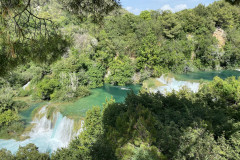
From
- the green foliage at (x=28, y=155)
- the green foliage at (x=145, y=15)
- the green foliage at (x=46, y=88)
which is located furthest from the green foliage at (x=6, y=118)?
the green foliage at (x=145, y=15)

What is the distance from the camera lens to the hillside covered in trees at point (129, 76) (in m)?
3.11

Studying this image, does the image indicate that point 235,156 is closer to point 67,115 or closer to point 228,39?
point 67,115

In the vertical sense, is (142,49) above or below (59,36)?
above

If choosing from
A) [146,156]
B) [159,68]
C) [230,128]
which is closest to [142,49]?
[159,68]

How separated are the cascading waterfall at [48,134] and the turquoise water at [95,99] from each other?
2.24 feet

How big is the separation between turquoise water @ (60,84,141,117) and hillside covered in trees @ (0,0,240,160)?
0.74m

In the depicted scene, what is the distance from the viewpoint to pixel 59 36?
125 inches

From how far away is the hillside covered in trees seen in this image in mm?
3105

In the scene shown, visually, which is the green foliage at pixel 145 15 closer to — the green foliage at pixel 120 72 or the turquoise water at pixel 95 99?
the green foliage at pixel 120 72

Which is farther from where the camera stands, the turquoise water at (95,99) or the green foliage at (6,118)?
the turquoise water at (95,99)

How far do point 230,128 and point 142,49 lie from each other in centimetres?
1334

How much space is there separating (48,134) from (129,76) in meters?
9.45

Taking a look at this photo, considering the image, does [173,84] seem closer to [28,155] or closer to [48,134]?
[48,134]

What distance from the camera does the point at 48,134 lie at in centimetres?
923
